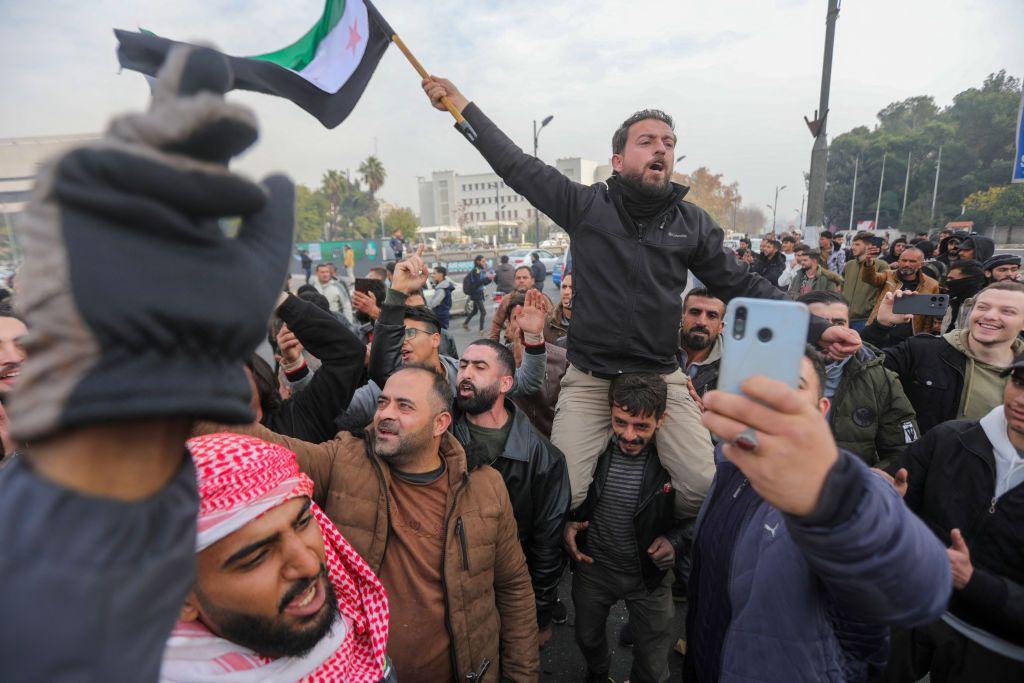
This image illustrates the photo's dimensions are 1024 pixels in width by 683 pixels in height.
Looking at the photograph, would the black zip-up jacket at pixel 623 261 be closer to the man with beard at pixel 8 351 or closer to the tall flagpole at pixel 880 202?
the man with beard at pixel 8 351

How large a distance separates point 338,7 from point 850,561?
13.7 feet

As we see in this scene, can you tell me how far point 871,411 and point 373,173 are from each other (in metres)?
75.5

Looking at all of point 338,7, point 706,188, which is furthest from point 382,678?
point 706,188

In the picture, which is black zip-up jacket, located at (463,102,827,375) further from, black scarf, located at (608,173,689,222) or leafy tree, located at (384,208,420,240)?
leafy tree, located at (384,208,420,240)

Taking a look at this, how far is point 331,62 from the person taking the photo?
133 inches

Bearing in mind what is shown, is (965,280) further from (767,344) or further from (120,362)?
(120,362)

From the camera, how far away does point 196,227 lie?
0.47m

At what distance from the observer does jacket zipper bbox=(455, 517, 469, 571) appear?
2.05m

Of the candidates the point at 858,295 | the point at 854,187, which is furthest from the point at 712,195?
the point at 858,295

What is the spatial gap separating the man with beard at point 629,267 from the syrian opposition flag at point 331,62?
0.89 metres

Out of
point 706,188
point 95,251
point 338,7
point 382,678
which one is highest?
point 706,188

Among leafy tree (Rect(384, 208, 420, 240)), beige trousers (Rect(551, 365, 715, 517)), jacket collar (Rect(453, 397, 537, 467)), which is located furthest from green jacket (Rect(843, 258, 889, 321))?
leafy tree (Rect(384, 208, 420, 240))

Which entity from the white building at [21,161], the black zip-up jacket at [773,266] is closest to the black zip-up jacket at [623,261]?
the white building at [21,161]

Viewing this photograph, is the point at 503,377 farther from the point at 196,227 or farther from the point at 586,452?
the point at 196,227
